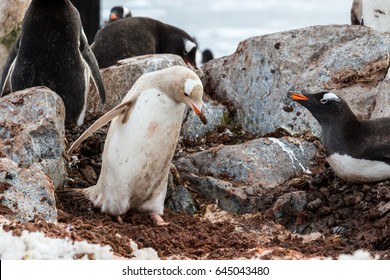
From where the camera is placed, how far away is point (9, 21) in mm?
9805

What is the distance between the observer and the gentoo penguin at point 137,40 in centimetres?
1106

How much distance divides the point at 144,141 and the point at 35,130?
2.60 ft

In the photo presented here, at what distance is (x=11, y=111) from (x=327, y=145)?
220 cm

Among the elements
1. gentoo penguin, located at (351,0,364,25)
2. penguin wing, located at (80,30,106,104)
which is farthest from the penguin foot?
gentoo penguin, located at (351,0,364,25)

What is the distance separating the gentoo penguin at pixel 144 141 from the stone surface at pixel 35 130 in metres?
0.32

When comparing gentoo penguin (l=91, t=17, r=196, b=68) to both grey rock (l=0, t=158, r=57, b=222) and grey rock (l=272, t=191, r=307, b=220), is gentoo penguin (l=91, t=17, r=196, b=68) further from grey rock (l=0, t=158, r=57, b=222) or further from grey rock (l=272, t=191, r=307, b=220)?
grey rock (l=0, t=158, r=57, b=222)

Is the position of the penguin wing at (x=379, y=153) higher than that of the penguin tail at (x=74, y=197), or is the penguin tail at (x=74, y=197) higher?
the penguin wing at (x=379, y=153)

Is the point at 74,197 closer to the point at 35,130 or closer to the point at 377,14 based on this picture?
the point at 35,130

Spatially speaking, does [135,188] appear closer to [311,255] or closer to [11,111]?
[11,111]

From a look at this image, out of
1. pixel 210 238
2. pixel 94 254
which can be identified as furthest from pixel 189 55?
pixel 94 254

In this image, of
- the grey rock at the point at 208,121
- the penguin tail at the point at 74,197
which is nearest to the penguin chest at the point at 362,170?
the grey rock at the point at 208,121

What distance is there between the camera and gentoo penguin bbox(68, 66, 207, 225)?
21.3 ft

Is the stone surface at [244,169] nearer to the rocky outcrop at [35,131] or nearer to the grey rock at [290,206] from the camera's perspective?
the grey rock at [290,206]

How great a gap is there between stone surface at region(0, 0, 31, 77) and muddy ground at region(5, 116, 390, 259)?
2227mm
